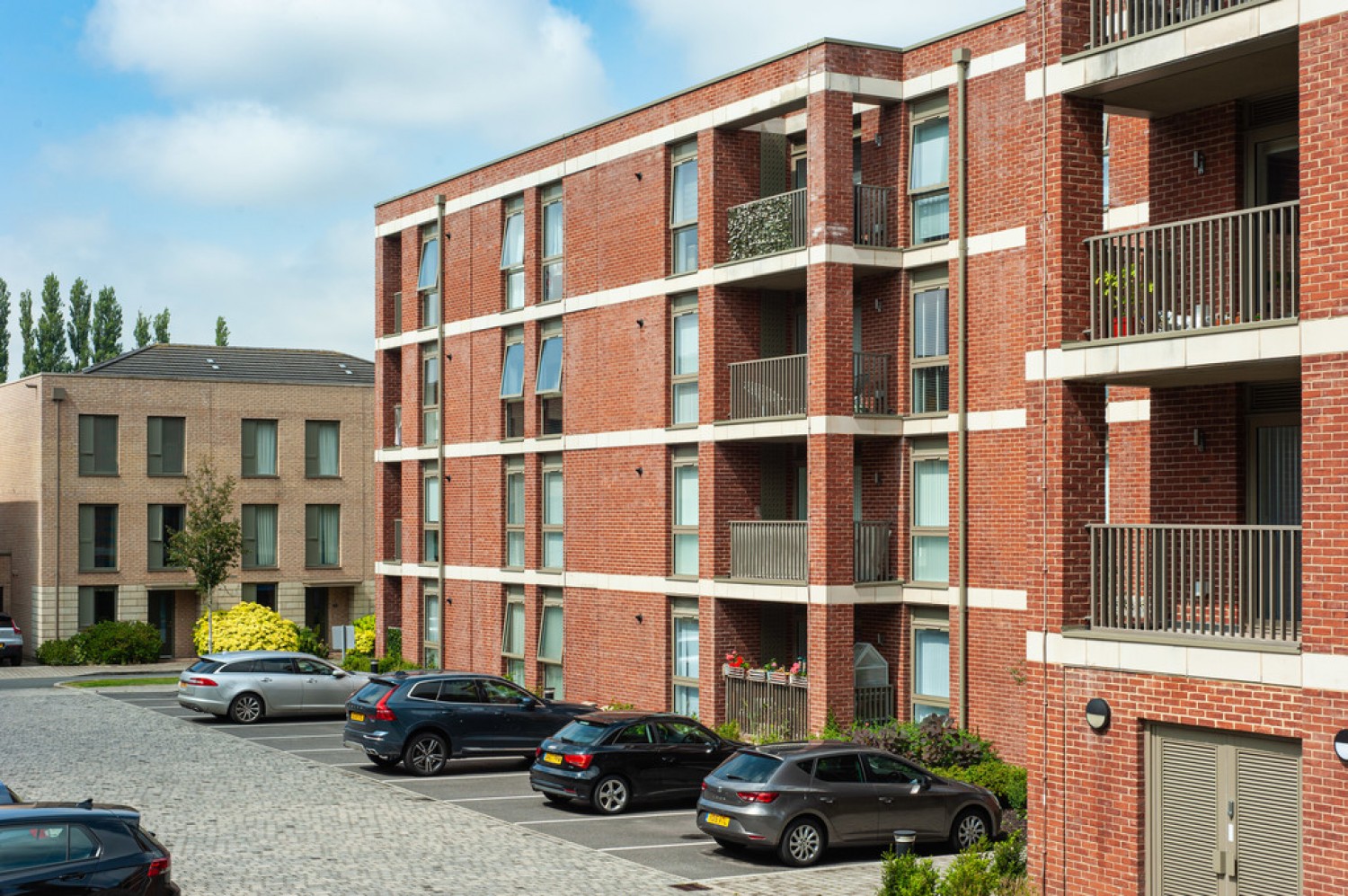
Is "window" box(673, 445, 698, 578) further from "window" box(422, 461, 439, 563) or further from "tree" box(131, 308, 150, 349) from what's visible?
"tree" box(131, 308, 150, 349)

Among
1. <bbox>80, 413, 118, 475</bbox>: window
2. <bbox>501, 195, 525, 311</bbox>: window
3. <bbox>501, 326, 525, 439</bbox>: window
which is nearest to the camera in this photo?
<bbox>501, 326, 525, 439</bbox>: window

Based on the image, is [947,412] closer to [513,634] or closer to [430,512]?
[513,634]

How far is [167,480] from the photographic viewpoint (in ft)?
173

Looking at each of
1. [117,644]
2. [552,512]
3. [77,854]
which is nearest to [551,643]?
[552,512]

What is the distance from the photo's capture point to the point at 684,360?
30.4 metres

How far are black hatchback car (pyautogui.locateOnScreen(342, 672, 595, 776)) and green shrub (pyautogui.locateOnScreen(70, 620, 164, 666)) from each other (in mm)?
26449

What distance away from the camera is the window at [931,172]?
1029 inches

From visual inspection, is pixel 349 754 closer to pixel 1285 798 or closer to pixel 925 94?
pixel 925 94

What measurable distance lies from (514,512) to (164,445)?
21955mm

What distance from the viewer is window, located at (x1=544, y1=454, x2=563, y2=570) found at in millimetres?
34531

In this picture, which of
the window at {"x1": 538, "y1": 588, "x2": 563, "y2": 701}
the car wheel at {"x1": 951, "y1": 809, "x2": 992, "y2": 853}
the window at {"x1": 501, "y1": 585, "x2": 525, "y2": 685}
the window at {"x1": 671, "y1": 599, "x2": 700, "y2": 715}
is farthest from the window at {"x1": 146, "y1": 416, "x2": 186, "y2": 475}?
the car wheel at {"x1": 951, "y1": 809, "x2": 992, "y2": 853}

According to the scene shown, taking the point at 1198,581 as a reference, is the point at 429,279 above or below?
above

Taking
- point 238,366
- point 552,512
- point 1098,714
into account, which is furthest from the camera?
point 238,366

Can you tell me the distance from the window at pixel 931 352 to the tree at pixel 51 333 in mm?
66592
